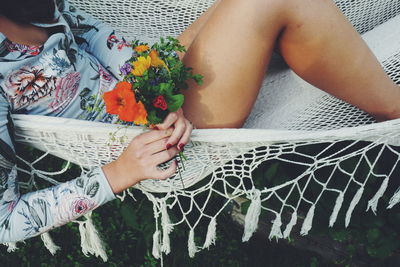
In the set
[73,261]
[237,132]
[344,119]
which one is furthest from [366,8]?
[73,261]

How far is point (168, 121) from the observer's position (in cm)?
105

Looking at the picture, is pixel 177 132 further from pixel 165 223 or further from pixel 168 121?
pixel 165 223

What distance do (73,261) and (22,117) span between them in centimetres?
84

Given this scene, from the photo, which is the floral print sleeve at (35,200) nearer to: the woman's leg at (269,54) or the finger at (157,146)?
the finger at (157,146)

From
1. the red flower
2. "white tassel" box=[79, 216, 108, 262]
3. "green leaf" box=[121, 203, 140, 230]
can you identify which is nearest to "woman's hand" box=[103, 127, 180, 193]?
the red flower

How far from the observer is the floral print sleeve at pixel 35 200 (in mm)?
1058

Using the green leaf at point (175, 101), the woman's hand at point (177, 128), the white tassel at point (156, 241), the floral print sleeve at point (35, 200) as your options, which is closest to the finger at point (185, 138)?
the woman's hand at point (177, 128)

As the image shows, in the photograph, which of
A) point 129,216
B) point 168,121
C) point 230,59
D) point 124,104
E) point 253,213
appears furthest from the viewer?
point 129,216

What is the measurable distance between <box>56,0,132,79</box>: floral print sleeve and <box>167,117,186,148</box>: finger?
1.26ft

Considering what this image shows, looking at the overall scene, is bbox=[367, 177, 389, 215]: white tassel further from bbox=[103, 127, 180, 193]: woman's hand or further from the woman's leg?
bbox=[103, 127, 180, 193]: woman's hand

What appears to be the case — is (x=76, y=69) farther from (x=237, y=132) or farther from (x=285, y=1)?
(x=285, y=1)

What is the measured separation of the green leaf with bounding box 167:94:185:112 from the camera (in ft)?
3.29

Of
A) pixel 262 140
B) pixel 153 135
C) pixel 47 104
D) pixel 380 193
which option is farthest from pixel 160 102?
pixel 380 193

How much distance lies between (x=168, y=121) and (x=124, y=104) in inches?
6.1
